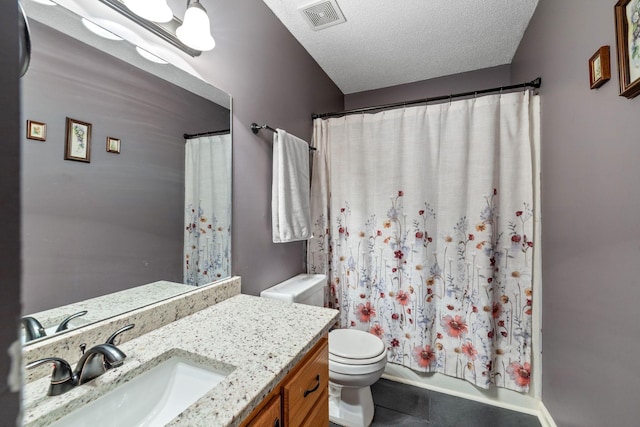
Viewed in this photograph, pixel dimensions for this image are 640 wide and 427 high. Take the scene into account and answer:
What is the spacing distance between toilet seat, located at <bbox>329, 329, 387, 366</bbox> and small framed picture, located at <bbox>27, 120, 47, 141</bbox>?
1480 mm

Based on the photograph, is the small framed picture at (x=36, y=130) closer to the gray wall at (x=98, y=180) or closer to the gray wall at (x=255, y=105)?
the gray wall at (x=98, y=180)

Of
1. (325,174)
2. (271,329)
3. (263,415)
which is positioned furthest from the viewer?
(325,174)

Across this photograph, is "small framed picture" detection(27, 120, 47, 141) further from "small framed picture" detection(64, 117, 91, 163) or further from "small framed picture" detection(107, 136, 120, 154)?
"small framed picture" detection(107, 136, 120, 154)

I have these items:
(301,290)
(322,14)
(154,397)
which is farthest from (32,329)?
(322,14)

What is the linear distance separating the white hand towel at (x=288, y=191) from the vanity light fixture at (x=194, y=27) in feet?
2.02

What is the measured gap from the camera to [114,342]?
2.76 ft

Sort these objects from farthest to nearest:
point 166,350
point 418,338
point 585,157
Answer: point 418,338 → point 585,157 → point 166,350

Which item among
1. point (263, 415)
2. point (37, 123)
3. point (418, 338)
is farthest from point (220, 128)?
point (418, 338)

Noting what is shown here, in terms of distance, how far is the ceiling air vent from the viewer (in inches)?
63.8

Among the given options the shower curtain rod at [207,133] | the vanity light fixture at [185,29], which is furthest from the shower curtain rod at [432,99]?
the vanity light fixture at [185,29]

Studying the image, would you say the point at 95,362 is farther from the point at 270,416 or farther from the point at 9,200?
the point at 9,200

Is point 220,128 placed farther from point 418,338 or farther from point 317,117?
point 418,338

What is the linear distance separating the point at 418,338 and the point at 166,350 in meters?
1.60

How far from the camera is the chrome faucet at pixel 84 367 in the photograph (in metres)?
0.64
